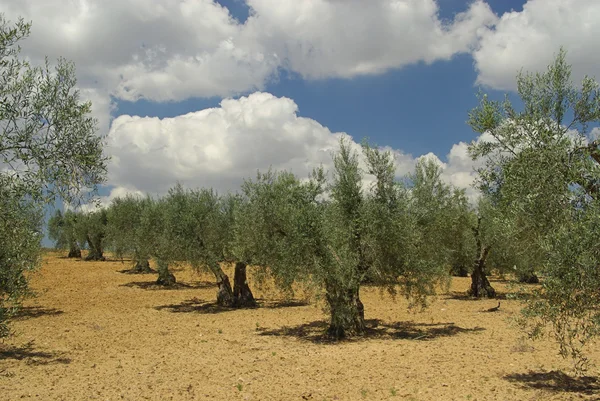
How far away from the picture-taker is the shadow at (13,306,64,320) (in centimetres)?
2435

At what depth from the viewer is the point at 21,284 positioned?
11.4 metres

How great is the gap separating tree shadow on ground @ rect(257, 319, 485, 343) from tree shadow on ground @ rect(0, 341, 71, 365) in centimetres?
801

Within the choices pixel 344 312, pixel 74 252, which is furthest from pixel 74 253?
pixel 344 312

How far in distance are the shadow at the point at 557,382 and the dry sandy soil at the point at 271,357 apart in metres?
0.03

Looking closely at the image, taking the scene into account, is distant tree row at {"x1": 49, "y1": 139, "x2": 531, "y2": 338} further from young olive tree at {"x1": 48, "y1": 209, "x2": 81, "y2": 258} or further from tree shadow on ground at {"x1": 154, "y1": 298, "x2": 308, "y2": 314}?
young olive tree at {"x1": 48, "y1": 209, "x2": 81, "y2": 258}

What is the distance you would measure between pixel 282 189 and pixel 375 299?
12721 millimetres

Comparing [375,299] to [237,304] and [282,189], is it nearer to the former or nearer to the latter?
[237,304]

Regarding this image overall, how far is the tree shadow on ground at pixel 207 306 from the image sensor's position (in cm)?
2739

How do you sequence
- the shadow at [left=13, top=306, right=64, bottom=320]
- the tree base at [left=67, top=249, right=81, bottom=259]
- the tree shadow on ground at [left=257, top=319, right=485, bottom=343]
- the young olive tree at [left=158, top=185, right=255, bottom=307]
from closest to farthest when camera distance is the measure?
1. the tree shadow on ground at [left=257, top=319, right=485, bottom=343]
2. the shadow at [left=13, top=306, right=64, bottom=320]
3. the young olive tree at [left=158, top=185, right=255, bottom=307]
4. the tree base at [left=67, top=249, right=81, bottom=259]

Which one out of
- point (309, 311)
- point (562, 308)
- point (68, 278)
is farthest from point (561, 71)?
point (68, 278)

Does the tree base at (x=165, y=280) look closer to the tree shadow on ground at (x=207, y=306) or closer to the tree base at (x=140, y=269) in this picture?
the tree shadow on ground at (x=207, y=306)

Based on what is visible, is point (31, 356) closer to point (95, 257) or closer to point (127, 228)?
point (127, 228)

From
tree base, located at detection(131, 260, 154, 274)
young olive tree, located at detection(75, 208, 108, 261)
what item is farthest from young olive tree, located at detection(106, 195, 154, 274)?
young olive tree, located at detection(75, 208, 108, 261)

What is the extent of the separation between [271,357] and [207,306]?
1384 cm
